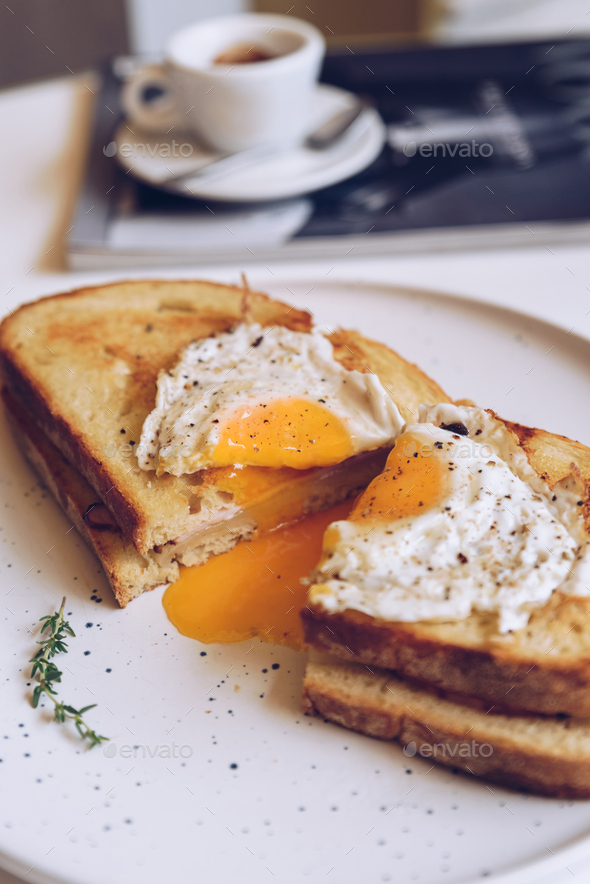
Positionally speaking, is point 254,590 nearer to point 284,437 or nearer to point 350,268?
point 284,437

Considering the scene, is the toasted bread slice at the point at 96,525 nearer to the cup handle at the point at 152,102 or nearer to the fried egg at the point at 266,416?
the fried egg at the point at 266,416

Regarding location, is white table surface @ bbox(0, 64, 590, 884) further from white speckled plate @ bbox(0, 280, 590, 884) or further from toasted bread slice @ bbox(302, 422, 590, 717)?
white speckled plate @ bbox(0, 280, 590, 884)

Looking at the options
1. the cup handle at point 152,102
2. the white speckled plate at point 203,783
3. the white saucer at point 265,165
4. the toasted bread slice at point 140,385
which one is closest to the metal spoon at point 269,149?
the white saucer at point 265,165

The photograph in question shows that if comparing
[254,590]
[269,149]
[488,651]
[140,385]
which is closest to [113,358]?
[140,385]

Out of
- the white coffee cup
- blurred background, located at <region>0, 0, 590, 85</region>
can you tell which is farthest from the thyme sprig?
blurred background, located at <region>0, 0, 590, 85</region>

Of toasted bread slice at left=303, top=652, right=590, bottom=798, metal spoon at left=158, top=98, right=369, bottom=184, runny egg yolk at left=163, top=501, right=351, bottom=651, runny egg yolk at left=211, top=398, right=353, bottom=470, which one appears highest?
metal spoon at left=158, top=98, right=369, bottom=184

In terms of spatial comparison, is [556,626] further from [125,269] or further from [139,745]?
[125,269]
